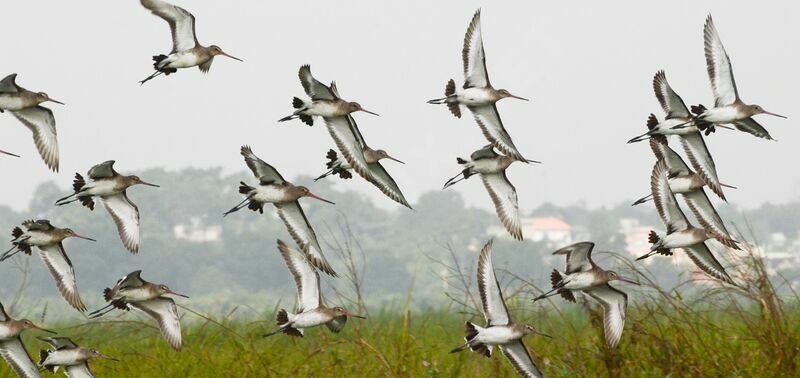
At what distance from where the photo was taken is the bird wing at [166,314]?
723 centimetres

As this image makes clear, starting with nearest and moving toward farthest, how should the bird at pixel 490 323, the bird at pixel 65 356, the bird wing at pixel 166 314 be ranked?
the bird at pixel 490 323 → the bird at pixel 65 356 → the bird wing at pixel 166 314

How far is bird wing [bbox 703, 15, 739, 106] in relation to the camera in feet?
23.6

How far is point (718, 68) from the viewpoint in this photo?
7.26 m

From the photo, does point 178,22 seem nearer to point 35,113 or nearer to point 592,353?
point 35,113

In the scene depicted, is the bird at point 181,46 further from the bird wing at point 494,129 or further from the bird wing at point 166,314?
the bird wing at point 494,129

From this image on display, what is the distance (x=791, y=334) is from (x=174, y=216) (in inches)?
3063

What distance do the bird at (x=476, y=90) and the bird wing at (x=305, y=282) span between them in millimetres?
1446

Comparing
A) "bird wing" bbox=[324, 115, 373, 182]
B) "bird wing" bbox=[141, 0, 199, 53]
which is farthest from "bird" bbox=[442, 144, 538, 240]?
"bird wing" bbox=[141, 0, 199, 53]

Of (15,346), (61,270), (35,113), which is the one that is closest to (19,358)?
(15,346)

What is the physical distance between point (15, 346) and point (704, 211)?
4479 mm

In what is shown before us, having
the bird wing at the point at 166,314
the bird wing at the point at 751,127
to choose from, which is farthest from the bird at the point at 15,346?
the bird wing at the point at 751,127

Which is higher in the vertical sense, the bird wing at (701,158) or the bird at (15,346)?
the bird wing at (701,158)

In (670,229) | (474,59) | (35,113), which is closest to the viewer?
(670,229)

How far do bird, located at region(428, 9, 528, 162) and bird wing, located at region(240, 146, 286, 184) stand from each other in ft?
4.43
